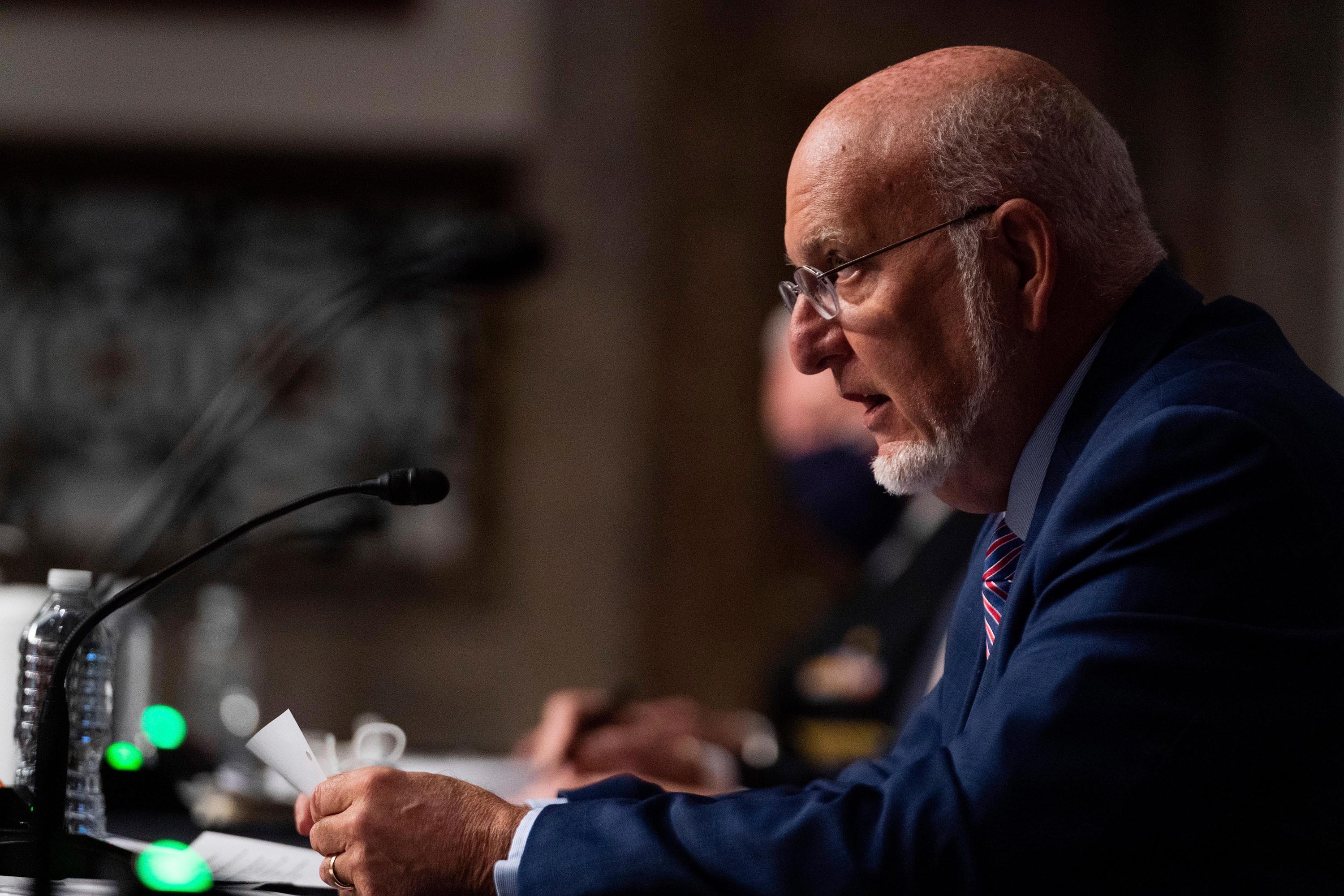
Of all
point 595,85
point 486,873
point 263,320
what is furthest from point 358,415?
point 486,873

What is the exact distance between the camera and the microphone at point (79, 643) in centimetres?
99

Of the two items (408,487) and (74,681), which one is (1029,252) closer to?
(408,487)

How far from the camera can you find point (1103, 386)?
105 centimetres

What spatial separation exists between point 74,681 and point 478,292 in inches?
108

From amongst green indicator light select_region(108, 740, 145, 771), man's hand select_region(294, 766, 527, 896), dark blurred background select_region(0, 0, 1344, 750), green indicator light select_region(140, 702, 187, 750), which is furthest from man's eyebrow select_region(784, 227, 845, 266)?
dark blurred background select_region(0, 0, 1344, 750)

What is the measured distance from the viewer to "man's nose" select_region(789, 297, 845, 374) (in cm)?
117

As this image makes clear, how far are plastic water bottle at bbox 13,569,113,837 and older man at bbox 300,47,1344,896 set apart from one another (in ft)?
1.32

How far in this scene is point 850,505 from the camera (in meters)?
3.13

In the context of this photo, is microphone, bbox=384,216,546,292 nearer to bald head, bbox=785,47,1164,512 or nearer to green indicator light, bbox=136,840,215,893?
bald head, bbox=785,47,1164,512

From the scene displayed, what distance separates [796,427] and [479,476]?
1.26 metres

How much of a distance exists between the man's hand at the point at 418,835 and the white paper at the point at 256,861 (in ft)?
0.57

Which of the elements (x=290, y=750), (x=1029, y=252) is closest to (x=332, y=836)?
(x=290, y=750)

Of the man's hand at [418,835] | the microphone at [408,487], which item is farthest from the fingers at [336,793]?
the microphone at [408,487]

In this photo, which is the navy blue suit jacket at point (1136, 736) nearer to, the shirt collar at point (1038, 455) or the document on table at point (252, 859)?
the shirt collar at point (1038, 455)
